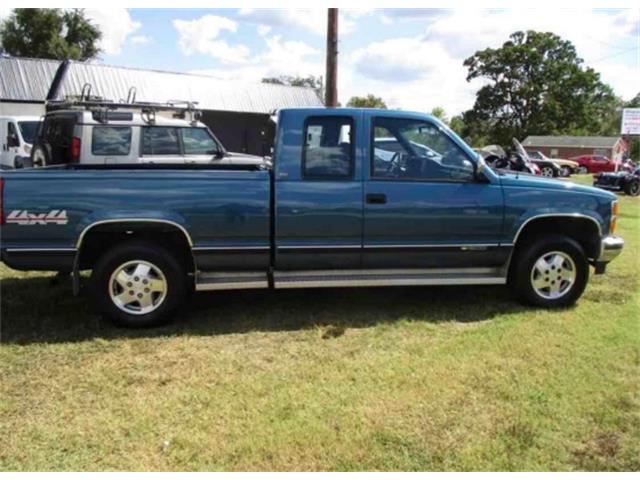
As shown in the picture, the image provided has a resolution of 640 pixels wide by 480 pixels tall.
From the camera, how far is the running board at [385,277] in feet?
16.6

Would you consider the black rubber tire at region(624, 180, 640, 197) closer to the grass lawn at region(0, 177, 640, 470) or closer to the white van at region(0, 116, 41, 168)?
the grass lawn at region(0, 177, 640, 470)

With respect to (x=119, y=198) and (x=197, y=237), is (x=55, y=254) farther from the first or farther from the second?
(x=197, y=237)

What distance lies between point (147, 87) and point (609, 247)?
24883 mm

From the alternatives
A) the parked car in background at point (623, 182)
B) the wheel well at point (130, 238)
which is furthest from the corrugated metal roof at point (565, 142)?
the wheel well at point (130, 238)

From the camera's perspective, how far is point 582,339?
472 centimetres

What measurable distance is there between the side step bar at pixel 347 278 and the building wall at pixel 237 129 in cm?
2403

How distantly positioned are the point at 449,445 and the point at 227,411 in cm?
133

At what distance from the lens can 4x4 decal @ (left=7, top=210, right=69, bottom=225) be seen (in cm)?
454

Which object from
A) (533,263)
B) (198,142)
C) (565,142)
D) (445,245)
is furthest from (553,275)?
(565,142)

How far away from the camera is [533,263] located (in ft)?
17.6

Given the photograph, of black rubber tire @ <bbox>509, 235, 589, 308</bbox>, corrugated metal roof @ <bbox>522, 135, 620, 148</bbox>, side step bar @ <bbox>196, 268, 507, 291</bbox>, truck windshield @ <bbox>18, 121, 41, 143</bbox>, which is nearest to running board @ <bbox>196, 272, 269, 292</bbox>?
side step bar @ <bbox>196, 268, 507, 291</bbox>

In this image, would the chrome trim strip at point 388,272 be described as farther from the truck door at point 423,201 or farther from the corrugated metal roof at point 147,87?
the corrugated metal roof at point 147,87

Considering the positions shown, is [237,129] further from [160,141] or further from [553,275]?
[553,275]
